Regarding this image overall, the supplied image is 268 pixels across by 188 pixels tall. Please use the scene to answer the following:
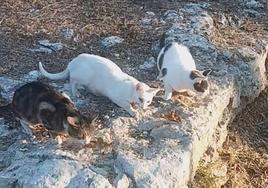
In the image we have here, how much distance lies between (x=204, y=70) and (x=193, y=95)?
295 mm

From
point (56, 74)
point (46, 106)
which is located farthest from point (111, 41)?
point (46, 106)

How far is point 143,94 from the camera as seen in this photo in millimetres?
4707

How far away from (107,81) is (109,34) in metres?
1.20

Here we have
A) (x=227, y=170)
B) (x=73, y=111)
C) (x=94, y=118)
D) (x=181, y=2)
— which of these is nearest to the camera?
(x=73, y=111)

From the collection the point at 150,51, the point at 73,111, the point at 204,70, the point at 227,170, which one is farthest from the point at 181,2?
the point at 73,111

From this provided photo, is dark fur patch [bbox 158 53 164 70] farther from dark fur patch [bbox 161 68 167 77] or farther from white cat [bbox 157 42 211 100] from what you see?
dark fur patch [bbox 161 68 167 77]

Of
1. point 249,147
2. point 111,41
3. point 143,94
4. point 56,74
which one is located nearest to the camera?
point 143,94

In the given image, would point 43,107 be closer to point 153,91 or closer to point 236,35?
point 153,91

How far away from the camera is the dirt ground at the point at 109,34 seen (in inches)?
209

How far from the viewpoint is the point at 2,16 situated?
6.24 metres

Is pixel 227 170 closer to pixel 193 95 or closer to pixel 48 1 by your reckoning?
pixel 193 95

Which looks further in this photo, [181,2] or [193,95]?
[181,2]

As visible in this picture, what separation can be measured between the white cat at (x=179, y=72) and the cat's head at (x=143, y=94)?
0.28 metres

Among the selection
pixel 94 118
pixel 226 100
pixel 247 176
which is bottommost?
pixel 247 176
